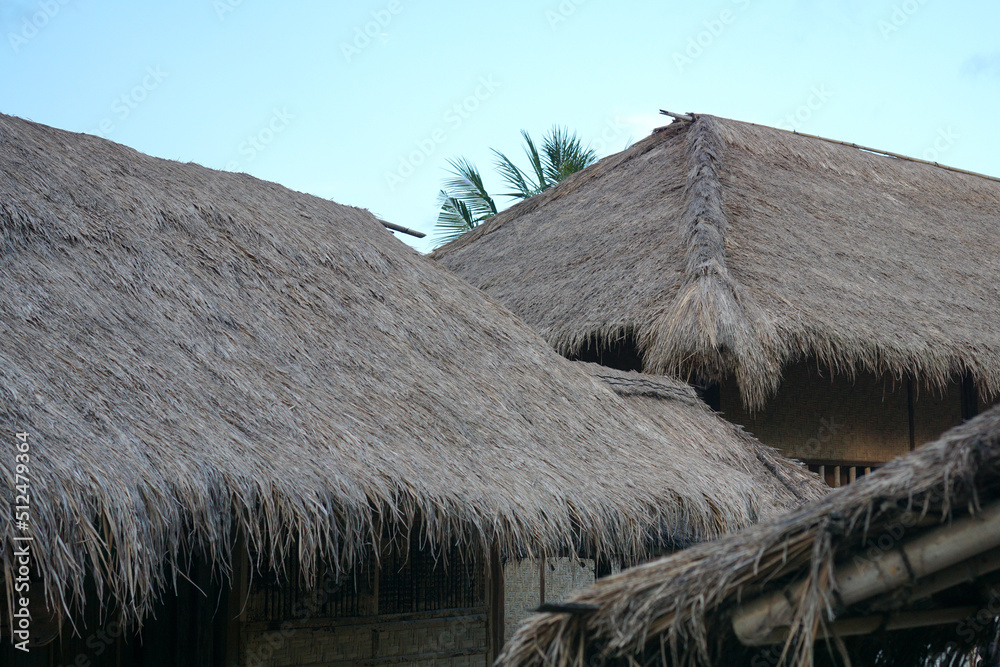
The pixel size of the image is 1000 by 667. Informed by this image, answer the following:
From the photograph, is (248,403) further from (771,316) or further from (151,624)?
(771,316)

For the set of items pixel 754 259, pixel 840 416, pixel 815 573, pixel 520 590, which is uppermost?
pixel 754 259

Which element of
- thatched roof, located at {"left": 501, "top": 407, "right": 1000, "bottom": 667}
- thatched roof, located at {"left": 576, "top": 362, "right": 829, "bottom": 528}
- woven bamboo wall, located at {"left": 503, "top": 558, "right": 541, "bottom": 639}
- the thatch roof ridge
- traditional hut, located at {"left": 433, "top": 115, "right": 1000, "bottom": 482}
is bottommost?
woven bamboo wall, located at {"left": 503, "top": 558, "right": 541, "bottom": 639}

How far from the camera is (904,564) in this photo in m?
2.17

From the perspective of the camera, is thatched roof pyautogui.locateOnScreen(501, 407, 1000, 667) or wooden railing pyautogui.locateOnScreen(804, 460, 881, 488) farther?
wooden railing pyautogui.locateOnScreen(804, 460, 881, 488)

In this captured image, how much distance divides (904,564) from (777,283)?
17.9 ft

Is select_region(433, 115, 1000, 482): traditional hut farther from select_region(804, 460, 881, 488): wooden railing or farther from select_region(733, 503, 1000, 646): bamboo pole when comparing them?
select_region(733, 503, 1000, 646): bamboo pole

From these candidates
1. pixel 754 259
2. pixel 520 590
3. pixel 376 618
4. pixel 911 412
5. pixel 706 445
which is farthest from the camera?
pixel 520 590

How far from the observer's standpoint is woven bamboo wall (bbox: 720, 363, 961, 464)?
7629 mm

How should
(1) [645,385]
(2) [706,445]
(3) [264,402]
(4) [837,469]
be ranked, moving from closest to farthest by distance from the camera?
(3) [264,402]
(2) [706,445]
(1) [645,385]
(4) [837,469]

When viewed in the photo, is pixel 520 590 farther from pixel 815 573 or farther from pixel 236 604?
pixel 815 573

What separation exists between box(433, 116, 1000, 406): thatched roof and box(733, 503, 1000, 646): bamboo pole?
4.30m


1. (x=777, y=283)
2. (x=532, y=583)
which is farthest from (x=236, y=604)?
(x=532, y=583)

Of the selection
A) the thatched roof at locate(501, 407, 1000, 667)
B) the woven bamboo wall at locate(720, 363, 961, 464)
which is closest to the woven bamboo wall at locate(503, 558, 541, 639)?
the woven bamboo wall at locate(720, 363, 961, 464)

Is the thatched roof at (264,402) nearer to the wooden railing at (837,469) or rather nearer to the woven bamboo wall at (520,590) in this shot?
the wooden railing at (837,469)
